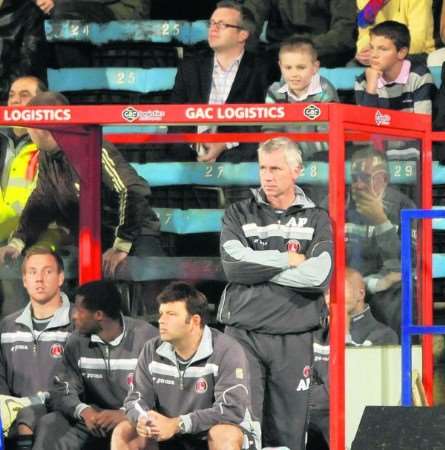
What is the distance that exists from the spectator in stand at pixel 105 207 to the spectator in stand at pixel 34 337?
0.18 metres

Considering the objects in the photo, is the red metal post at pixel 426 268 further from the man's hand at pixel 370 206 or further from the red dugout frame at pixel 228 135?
the man's hand at pixel 370 206

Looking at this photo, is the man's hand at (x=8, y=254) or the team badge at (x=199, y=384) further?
the man's hand at (x=8, y=254)

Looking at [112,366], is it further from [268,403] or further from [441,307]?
[441,307]

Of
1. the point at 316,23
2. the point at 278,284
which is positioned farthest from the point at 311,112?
the point at 316,23

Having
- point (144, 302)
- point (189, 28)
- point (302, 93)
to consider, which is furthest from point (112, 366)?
point (189, 28)

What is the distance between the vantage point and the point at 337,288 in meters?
10.1

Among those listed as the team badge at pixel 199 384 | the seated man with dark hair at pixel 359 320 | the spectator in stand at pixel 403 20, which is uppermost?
the spectator in stand at pixel 403 20

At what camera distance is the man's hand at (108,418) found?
10133 millimetres

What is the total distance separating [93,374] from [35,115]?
1.44 m

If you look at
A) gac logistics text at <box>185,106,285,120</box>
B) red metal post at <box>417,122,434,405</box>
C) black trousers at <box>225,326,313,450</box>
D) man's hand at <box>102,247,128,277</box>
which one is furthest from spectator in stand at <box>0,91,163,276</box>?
red metal post at <box>417,122,434,405</box>

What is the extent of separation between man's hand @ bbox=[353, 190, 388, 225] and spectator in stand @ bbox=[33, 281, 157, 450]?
1.33m

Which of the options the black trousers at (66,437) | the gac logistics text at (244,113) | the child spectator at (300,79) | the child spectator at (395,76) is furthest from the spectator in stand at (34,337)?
the child spectator at (395,76)

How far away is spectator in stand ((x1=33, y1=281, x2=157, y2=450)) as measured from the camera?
10148mm

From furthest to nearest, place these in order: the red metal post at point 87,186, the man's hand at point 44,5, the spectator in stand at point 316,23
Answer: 1. the man's hand at point 44,5
2. the spectator in stand at point 316,23
3. the red metal post at point 87,186
